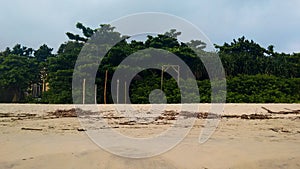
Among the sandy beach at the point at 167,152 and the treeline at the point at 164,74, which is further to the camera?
the treeline at the point at 164,74

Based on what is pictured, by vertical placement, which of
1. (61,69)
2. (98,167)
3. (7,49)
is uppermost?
(7,49)

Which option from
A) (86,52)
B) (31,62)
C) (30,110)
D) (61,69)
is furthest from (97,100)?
(31,62)

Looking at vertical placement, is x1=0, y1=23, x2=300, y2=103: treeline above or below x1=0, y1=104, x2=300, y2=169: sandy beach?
above

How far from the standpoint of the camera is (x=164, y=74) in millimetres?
13672

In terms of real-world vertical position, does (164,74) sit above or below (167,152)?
above

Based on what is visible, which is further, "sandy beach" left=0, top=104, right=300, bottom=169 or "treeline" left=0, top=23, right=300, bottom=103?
"treeline" left=0, top=23, right=300, bottom=103

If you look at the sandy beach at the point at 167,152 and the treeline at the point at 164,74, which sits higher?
the treeline at the point at 164,74

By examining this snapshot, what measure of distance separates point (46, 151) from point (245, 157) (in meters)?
1.96

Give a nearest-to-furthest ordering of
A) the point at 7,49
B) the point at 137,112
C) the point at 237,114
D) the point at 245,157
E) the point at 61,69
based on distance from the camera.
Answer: the point at 245,157 < the point at 237,114 < the point at 137,112 < the point at 61,69 < the point at 7,49

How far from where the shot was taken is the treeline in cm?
1273

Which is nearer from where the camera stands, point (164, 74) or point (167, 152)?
point (167, 152)

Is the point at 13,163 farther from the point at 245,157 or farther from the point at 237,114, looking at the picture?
the point at 237,114

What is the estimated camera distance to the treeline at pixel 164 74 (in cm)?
1273

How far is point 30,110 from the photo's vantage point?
843 centimetres
